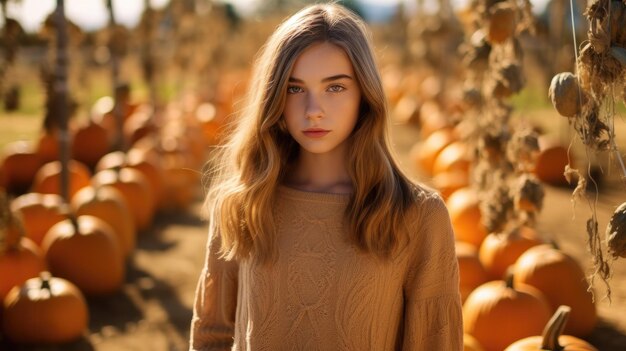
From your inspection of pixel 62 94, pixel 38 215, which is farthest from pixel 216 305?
pixel 62 94

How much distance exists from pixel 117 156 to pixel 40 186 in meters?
0.70

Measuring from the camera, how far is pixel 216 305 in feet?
7.91

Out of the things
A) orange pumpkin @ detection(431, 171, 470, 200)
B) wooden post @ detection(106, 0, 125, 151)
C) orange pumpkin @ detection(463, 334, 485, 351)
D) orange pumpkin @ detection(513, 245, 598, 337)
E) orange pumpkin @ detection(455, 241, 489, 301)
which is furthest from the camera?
wooden post @ detection(106, 0, 125, 151)

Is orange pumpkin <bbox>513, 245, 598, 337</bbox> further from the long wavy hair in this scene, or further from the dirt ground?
the long wavy hair

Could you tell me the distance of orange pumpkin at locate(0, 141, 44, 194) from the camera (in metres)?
7.64

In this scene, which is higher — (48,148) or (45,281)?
(48,148)

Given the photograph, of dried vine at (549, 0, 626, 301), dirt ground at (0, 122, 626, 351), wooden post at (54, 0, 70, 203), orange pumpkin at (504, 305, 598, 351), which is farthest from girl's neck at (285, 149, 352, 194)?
wooden post at (54, 0, 70, 203)

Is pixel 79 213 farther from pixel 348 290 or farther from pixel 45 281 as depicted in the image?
pixel 348 290

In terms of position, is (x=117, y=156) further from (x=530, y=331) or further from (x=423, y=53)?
(x=423, y=53)

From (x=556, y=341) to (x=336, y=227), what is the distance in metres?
1.11

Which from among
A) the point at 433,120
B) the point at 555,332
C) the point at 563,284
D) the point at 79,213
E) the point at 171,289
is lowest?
the point at 171,289

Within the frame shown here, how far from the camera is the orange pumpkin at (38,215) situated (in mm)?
5172

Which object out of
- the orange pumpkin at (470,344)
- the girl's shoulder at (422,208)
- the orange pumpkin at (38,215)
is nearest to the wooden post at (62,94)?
the orange pumpkin at (38,215)

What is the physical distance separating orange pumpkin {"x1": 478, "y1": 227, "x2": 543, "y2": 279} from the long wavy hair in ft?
7.23
